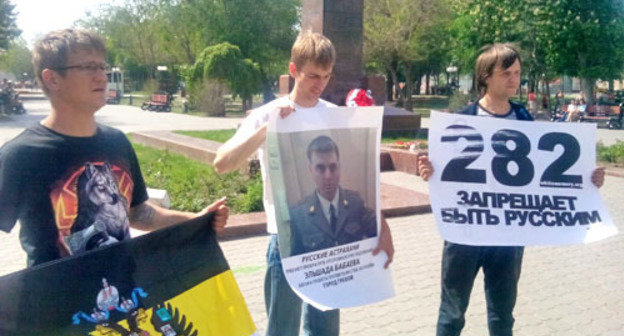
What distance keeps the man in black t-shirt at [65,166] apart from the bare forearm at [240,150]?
1.57 ft

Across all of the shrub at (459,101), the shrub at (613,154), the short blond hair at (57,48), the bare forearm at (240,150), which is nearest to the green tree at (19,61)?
the shrub at (459,101)

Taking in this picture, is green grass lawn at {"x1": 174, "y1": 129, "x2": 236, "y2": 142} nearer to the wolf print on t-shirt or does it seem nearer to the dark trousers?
the dark trousers

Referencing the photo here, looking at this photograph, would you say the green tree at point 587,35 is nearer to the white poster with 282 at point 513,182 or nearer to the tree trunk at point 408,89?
the tree trunk at point 408,89

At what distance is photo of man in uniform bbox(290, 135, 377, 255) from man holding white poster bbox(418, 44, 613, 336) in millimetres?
633

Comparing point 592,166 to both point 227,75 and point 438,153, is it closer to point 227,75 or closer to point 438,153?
point 438,153

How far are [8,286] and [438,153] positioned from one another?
212 cm

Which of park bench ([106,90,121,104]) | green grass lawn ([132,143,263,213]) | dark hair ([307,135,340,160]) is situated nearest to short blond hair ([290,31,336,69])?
dark hair ([307,135,340,160])

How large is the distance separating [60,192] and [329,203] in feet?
3.64

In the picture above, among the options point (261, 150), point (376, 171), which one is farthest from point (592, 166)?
point (261, 150)

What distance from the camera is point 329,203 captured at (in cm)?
276

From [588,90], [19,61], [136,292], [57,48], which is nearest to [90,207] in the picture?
[136,292]

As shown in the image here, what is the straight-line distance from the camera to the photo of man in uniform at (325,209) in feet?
8.82

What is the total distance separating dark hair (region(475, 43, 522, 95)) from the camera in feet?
10.6

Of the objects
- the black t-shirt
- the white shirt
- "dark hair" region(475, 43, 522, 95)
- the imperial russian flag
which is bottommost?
the imperial russian flag
